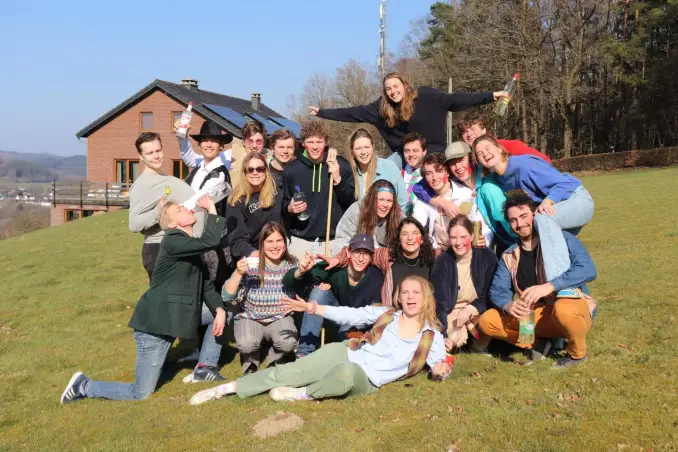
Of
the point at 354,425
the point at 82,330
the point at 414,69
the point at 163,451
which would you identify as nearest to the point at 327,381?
the point at 354,425

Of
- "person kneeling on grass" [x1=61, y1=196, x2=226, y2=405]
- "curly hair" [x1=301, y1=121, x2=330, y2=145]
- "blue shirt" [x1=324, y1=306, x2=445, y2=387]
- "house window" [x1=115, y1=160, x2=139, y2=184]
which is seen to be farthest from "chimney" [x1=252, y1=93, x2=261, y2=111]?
"blue shirt" [x1=324, y1=306, x2=445, y2=387]

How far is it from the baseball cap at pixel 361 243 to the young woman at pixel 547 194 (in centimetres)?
132

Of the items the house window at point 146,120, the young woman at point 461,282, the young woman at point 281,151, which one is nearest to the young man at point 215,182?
the young woman at point 281,151

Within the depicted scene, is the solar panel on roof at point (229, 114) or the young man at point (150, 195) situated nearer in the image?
the young man at point (150, 195)

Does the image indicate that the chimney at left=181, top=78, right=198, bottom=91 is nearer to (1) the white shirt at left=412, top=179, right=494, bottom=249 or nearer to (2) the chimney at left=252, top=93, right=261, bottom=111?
(2) the chimney at left=252, top=93, right=261, bottom=111

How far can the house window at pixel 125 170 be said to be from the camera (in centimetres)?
4059

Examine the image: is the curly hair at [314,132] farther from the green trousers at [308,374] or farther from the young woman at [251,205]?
the green trousers at [308,374]

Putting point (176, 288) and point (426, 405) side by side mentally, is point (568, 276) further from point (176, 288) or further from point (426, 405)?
point (176, 288)

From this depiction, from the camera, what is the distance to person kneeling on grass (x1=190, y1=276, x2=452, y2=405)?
509 centimetres

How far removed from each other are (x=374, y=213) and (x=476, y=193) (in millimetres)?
1075

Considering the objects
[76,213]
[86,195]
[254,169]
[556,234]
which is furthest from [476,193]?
[76,213]

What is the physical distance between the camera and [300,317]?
22.1 ft

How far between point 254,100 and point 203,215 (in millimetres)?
41161

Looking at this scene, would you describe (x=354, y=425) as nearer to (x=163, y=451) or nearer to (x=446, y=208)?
(x=163, y=451)
